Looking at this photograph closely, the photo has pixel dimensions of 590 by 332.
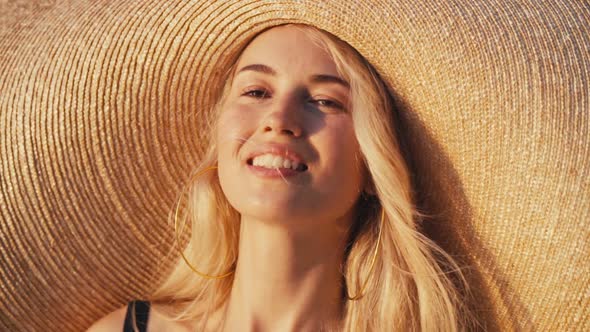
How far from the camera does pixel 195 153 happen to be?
2354 mm

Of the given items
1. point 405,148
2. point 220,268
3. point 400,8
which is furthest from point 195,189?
point 400,8

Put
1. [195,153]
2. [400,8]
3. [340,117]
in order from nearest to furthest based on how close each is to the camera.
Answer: [400,8]
[340,117]
[195,153]

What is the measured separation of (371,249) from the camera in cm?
226

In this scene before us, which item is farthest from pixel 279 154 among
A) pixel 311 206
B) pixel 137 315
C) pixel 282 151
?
pixel 137 315

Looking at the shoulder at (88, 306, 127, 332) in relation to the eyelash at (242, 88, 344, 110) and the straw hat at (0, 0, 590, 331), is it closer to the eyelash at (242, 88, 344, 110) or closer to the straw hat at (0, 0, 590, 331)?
the straw hat at (0, 0, 590, 331)

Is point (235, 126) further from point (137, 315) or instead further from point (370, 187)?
point (137, 315)

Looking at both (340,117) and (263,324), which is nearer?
(340,117)

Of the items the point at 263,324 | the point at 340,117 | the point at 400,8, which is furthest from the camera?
the point at 263,324

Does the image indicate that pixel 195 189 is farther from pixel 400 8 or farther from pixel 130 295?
pixel 400 8

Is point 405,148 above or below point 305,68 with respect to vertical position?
below

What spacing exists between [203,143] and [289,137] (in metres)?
0.45

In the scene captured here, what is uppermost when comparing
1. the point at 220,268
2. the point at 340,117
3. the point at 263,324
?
the point at 340,117

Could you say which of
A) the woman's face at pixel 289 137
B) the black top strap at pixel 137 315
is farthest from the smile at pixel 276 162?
the black top strap at pixel 137 315

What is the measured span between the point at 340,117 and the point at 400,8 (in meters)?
0.32
